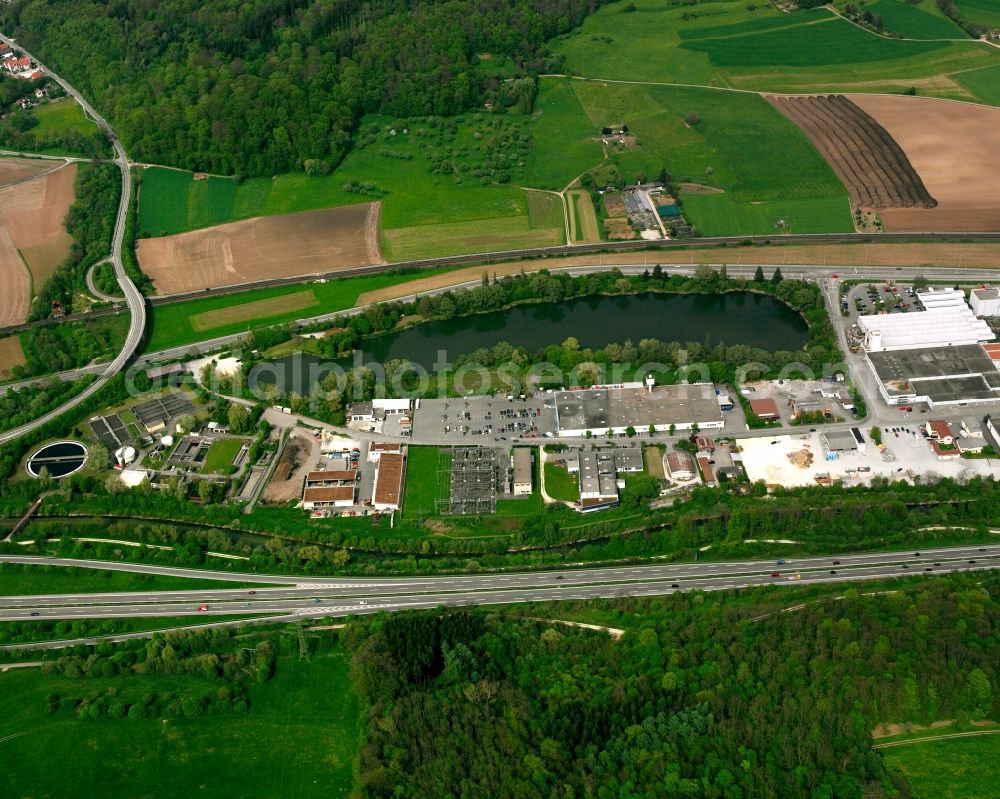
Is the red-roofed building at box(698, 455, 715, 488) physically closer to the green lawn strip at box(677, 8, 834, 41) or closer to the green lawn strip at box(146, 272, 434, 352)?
the green lawn strip at box(146, 272, 434, 352)

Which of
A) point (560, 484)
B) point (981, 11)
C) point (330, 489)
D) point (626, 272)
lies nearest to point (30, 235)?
point (330, 489)

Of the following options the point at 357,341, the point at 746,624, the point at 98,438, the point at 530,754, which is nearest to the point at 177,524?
the point at 98,438

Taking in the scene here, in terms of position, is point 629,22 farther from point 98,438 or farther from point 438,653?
point 438,653

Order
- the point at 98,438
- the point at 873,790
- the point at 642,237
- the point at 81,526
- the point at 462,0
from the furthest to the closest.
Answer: the point at 462,0 < the point at 642,237 < the point at 98,438 < the point at 81,526 < the point at 873,790

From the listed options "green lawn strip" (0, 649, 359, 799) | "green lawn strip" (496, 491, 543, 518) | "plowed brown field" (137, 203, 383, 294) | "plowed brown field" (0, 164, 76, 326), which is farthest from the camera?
"plowed brown field" (137, 203, 383, 294)

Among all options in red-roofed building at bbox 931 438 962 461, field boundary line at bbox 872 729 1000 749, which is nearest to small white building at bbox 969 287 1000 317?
red-roofed building at bbox 931 438 962 461

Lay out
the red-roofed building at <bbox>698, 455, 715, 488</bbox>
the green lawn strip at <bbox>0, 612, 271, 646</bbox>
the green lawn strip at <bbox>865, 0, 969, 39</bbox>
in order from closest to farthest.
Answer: the green lawn strip at <bbox>0, 612, 271, 646</bbox>
the red-roofed building at <bbox>698, 455, 715, 488</bbox>
the green lawn strip at <bbox>865, 0, 969, 39</bbox>
